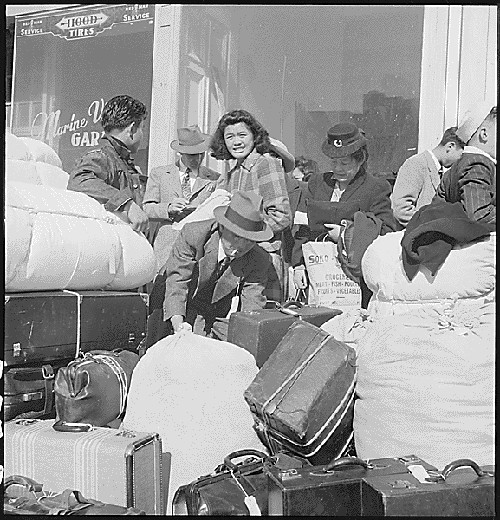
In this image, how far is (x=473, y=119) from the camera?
263 centimetres

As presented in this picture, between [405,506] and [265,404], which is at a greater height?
[265,404]

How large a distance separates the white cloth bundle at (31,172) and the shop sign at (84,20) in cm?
48

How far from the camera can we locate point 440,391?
233 cm

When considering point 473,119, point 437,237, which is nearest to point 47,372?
point 437,237

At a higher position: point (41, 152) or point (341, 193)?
point (41, 152)

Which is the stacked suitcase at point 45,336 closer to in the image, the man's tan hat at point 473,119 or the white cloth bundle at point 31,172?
the white cloth bundle at point 31,172

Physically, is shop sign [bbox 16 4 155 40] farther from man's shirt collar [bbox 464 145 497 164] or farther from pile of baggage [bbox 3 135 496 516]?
man's shirt collar [bbox 464 145 497 164]

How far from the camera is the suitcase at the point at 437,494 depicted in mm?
2049

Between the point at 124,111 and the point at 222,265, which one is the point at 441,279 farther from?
the point at 124,111

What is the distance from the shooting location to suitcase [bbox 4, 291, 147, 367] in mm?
2574

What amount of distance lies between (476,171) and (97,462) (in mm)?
1548

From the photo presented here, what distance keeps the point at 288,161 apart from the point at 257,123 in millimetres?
180

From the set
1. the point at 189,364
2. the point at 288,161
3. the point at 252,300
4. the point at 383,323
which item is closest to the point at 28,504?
the point at 189,364

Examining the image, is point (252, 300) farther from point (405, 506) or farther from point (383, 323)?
point (405, 506)
